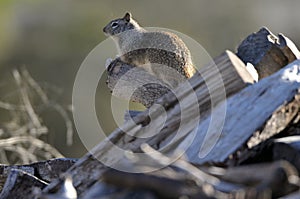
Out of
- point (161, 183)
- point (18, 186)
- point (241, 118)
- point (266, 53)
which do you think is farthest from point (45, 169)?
point (161, 183)

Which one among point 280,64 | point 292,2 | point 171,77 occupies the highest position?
point 280,64

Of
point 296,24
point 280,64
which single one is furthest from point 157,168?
point 296,24

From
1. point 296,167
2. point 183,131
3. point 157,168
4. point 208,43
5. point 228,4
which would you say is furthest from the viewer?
point 228,4

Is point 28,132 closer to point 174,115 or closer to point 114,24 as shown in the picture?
point 114,24

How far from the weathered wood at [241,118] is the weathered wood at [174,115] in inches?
1.3

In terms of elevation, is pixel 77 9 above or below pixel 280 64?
below

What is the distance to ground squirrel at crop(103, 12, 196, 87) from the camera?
4812 mm

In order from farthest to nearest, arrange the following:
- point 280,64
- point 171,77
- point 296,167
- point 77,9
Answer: point 77,9, point 171,77, point 280,64, point 296,167

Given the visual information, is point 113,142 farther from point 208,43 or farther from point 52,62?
point 208,43

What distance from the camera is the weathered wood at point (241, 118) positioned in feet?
6.63

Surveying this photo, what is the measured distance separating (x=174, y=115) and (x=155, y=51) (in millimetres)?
3173

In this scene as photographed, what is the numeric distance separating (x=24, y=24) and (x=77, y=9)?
1.71 m

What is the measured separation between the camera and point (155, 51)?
5.30 metres

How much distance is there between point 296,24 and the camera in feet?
69.4
